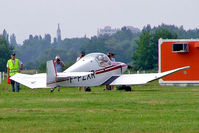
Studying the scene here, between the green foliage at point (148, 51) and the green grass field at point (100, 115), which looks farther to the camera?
the green foliage at point (148, 51)

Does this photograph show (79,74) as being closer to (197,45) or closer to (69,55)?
(197,45)

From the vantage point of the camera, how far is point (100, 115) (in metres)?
14.7

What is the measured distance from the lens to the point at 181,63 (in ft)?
119

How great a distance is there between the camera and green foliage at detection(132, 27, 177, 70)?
88.9m

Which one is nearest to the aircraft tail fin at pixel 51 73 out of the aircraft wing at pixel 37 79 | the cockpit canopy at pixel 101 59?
the aircraft wing at pixel 37 79

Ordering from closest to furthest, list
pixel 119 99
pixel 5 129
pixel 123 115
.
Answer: pixel 5 129 < pixel 123 115 < pixel 119 99

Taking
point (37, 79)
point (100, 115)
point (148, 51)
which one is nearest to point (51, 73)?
point (37, 79)

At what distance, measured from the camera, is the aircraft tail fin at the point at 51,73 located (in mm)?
23547

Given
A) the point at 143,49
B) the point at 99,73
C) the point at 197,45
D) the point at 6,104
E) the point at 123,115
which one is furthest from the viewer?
the point at 143,49

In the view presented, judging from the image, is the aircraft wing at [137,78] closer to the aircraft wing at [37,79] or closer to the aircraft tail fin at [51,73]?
the aircraft wing at [37,79]

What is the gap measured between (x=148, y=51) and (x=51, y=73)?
6877 cm

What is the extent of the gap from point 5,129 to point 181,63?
24653 millimetres


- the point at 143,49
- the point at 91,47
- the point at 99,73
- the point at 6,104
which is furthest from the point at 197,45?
the point at 91,47

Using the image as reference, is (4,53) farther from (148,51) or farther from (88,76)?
(88,76)
